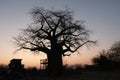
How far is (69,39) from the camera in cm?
4166

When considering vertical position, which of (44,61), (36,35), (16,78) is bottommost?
(16,78)

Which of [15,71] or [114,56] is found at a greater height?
[114,56]

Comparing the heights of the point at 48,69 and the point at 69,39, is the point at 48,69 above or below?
below

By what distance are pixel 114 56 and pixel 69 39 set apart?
2678 centimetres

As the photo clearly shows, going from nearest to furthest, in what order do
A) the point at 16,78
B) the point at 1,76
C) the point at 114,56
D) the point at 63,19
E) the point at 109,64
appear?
the point at 16,78
the point at 1,76
the point at 63,19
the point at 109,64
the point at 114,56

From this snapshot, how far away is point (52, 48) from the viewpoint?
4156 cm

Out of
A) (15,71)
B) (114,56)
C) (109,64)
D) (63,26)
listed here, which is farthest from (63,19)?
(114,56)

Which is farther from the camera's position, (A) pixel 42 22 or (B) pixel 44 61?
(B) pixel 44 61

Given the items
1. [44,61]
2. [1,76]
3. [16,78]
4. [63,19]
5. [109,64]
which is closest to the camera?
[16,78]

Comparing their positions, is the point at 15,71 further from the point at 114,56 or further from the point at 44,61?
the point at 114,56

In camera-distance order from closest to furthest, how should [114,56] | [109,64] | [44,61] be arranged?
[44,61]
[109,64]
[114,56]

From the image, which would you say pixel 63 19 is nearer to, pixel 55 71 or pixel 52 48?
pixel 52 48

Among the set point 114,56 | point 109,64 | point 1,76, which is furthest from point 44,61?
point 114,56

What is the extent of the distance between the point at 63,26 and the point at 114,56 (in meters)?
27.7
